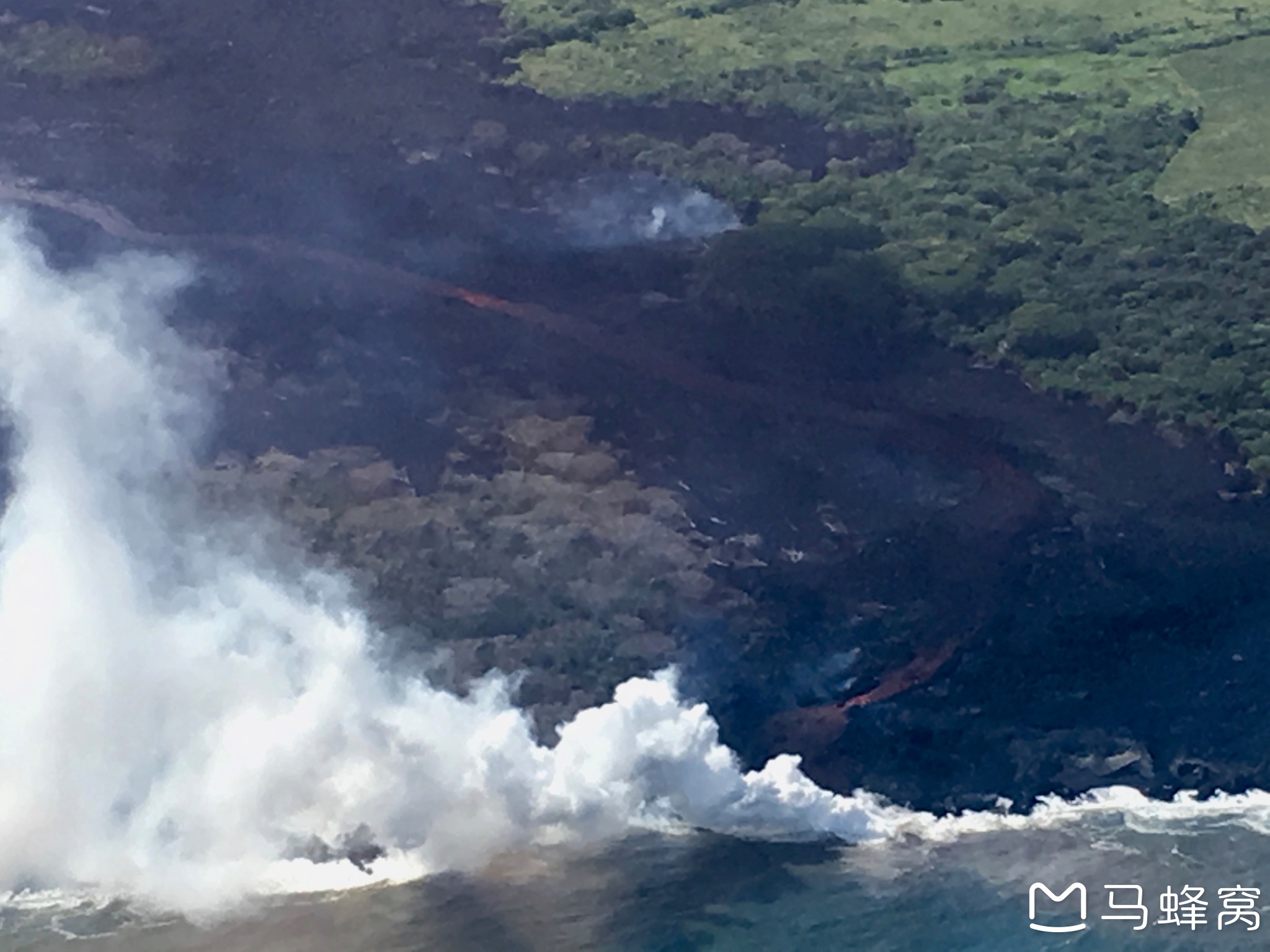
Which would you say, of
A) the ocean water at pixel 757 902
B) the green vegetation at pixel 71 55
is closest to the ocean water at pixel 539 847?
the ocean water at pixel 757 902

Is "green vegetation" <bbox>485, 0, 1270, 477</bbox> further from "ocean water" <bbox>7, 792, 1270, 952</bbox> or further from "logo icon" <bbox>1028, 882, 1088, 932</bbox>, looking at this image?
"logo icon" <bbox>1028, 882, 1088, 932</bbox>

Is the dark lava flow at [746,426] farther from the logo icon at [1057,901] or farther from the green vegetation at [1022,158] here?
the logo icon at [1057,901]

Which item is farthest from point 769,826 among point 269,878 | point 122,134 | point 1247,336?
point 122,134

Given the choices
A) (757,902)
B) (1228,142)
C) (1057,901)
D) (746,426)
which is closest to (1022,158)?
(1228,142)

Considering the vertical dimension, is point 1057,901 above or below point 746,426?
below

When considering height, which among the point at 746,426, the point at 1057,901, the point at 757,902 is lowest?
the point at 1057,901

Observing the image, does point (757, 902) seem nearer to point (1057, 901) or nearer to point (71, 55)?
point (1057, 901)
